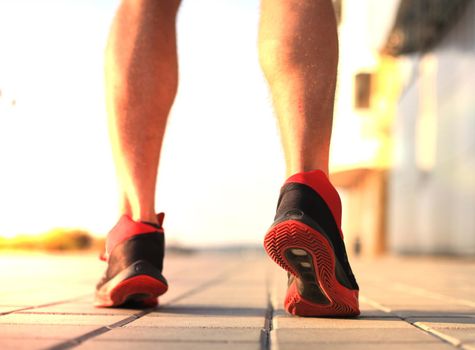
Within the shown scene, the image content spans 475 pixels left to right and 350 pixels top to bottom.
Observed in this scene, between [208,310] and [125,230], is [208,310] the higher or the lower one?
the lower one

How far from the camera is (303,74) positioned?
199 centimetres

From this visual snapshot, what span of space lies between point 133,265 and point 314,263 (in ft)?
1.85

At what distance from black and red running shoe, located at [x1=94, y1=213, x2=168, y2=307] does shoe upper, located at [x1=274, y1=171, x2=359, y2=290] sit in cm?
46

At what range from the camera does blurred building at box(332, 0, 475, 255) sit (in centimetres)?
1480

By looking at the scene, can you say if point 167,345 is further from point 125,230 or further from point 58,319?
point 125,230

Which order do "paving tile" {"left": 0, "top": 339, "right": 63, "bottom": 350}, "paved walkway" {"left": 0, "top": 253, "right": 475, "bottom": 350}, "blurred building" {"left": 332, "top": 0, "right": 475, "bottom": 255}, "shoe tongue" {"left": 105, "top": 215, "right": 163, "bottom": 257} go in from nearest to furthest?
1. "paving tile" {"left": 0, "top": 339, "right": 63, "bottom": 350}
2. "paved walkway" {"left": 0, "top": 253, "right": 475, "bottom": 350}
3. "shoe tongue" {"left": 105, "top": 215, "right": 163, "bottom": 257}
4. "blurred building" {"left": 332, "top": 0, "right": 475, "bottom": 255}

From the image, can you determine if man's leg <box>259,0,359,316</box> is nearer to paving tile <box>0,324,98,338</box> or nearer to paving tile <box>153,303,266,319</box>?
paving tile <box>153,303,266,319</box>

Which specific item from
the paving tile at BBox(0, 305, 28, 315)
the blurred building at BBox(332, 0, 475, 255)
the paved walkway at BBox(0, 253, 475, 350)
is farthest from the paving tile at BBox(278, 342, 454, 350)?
the blurred building at BBox(332, 0, 475, 255)

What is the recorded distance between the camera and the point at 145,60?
7.60ft

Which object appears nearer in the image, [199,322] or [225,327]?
[225,327]

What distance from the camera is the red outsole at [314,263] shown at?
5.92 feet

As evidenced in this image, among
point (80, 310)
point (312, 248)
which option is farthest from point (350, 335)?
point (80, 310)

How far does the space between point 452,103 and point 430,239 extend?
3.76 m

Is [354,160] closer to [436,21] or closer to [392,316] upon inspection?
[436,21]
